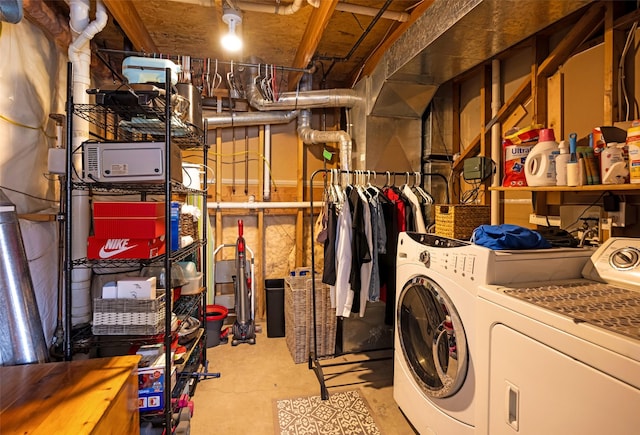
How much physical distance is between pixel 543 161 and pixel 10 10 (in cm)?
244

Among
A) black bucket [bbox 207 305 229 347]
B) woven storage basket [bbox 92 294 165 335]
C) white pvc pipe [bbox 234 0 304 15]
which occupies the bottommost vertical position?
black bucket [bbox 207 305 229 347]

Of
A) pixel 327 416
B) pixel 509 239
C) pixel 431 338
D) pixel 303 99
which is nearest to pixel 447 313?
pixel 431 338

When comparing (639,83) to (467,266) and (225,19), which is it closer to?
(467,266)

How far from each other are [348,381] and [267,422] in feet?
2.20

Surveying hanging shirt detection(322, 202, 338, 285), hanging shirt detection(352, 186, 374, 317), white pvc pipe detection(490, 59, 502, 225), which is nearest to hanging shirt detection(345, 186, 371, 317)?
hanging shirt detection(352, 186, 374, 317)

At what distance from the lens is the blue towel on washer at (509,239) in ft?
4.50

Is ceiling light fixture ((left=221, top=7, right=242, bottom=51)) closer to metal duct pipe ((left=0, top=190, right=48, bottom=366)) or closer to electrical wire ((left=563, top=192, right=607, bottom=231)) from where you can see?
metal duct pipe ((left=0, top=190, right=48, bottom=366))

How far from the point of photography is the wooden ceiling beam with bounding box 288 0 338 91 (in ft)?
6.46

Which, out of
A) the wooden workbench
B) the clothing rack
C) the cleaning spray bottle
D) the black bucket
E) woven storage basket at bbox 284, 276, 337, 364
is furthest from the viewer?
the black bucket

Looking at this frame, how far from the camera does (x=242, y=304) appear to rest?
3.06 metres

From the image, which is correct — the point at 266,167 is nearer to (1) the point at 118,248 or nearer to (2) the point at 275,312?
(2) the point at 275,312

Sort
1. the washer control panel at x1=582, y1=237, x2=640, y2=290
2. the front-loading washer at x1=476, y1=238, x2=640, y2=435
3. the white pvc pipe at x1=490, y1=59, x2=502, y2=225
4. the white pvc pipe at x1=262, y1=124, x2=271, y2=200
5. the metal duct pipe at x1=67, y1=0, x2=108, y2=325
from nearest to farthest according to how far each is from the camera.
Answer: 1. the front-loading washer at x1=476, y1=238, x2=640, y2=435
2. the washer control panel at x1=582, y1=237, x2=640, y2=290
3. the metal duct pipe at x1=67, y1=0, x2=108, y2=325
4. the white pvc pipe at x1=490, y1=59, x2=502, y2=225
5. the white pvc pipe at x1=262, y1=124, x2=271, y2=200

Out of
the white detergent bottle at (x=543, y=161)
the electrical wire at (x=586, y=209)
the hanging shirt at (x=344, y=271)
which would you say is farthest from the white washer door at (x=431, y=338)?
the electrical wire at (x=586, y=209)

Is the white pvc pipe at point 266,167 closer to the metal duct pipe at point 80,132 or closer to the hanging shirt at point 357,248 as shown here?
the hanging shirt at point 357,248
